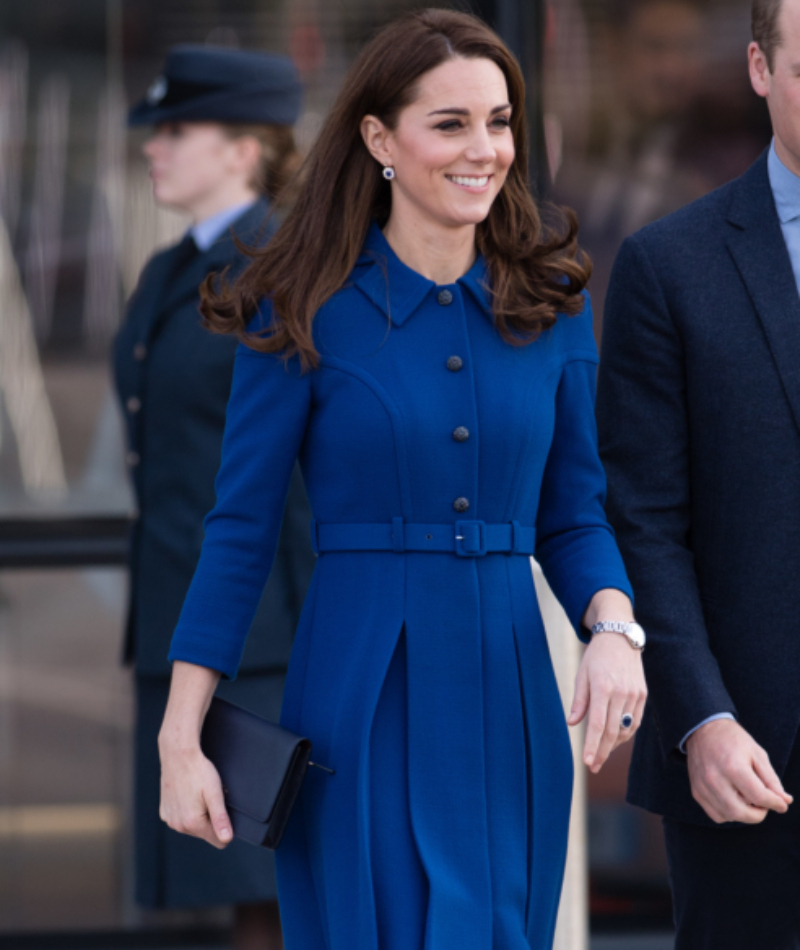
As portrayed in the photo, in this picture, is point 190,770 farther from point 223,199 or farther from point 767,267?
point 223,199

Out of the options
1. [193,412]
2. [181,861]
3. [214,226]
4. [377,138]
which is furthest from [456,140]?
[181,861]

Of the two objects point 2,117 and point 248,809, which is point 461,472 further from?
point 2,117

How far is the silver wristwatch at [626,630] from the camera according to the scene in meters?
2.14

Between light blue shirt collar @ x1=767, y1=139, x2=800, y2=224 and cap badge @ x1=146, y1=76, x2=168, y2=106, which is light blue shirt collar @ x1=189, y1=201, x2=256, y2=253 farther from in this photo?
light blue shirt collar @ x1=767, y1=139, x2=800, y2=224

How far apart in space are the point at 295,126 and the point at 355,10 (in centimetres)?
37

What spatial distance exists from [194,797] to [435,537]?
0.47m

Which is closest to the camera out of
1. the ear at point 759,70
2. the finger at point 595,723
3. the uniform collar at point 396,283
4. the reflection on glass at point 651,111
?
the finger at point 595,723

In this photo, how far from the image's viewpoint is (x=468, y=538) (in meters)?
2.19

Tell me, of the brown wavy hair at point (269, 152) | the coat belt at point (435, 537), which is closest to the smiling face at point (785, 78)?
the coat belt at point (435, 537)

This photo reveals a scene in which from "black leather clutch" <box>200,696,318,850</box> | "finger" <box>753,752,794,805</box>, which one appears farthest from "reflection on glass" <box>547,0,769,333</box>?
"black leather clutch" <box>200,696,318,850</box>

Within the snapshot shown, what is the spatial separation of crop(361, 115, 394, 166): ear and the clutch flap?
2.59ft

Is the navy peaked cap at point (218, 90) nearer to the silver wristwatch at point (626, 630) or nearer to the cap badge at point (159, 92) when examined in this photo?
the cap badge at point (159, 92)

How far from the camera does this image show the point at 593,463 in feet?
7.60

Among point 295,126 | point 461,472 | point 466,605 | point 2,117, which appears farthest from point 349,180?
point 2,117
